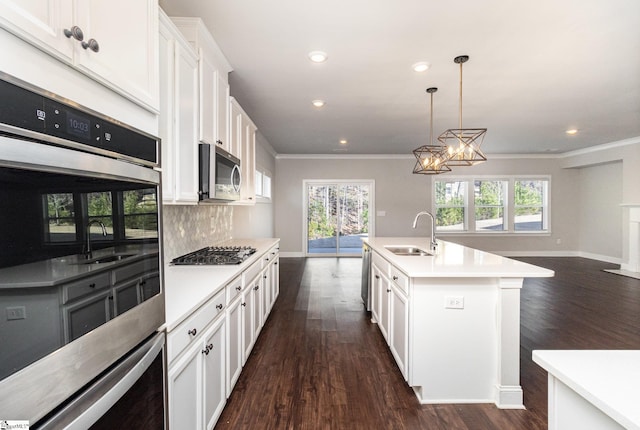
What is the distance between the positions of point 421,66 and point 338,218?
5.50 m

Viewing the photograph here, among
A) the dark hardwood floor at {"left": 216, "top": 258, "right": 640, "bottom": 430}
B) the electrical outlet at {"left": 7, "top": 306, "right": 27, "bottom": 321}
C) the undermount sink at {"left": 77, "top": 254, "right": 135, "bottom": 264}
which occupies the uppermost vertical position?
the undermount sink at {"left": 77, "top": 254, "right": 135, "bottom": 264}

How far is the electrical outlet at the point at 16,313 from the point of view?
0.52m

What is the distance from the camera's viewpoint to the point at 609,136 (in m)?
6.09

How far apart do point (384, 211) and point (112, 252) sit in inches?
304

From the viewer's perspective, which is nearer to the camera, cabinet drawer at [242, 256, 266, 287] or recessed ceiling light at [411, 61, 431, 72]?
cabinet drawer at [242, 256, 266, 287]

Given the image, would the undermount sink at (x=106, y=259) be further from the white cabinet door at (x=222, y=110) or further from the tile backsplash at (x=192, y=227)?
the white cabinet door at (x=222, y=110)

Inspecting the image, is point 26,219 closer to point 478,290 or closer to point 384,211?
point 478,290

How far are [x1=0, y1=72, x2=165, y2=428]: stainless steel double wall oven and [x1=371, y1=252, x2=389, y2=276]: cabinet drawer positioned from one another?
85.6 inches

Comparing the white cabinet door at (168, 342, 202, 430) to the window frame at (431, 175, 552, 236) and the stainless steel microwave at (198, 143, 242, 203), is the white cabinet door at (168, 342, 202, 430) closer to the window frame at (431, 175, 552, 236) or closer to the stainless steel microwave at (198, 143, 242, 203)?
the stainless steel microwave at (198, 143, 242, 203)

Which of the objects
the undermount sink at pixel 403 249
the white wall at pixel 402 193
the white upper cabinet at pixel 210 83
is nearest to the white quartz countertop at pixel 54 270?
the white upper cabinet at pixel 210 83

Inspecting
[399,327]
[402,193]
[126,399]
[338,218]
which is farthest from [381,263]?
[402,193]

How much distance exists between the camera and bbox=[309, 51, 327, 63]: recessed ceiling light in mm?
2689

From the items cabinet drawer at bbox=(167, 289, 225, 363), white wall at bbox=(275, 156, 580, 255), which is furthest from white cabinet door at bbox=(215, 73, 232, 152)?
white wall at bbox=(275, 156, 580, 255)

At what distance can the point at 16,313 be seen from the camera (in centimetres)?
53
